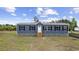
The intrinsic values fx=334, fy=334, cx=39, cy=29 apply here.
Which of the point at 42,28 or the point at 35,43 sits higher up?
the point at 42,28

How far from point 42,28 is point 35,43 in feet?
0.62

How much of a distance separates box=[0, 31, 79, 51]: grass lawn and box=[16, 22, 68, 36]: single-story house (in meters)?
0.06

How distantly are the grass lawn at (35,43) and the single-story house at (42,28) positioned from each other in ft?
0.19

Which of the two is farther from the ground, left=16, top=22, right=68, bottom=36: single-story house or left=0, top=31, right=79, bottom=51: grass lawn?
left=16, top=22, right=68, bottom=36: single-story house

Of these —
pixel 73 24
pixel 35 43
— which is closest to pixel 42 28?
pixel 35 43

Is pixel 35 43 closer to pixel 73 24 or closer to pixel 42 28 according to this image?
pixel 42 28

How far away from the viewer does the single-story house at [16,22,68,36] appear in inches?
149

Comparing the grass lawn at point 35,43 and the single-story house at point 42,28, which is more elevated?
the single-story house at point 42,28

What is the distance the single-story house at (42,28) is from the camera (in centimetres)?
378

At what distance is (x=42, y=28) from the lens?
12.5 feet

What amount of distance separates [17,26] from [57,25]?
0.45 meters
